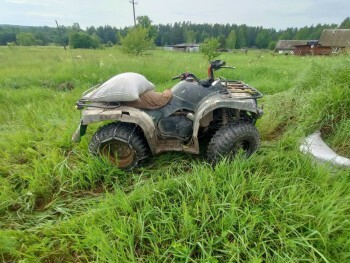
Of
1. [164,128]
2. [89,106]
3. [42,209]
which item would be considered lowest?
[42,209]

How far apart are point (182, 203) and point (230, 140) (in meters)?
0.78

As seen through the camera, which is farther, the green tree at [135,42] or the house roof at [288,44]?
the house roof at [288,44]

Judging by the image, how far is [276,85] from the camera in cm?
571

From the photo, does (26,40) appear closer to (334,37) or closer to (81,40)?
(81,40)

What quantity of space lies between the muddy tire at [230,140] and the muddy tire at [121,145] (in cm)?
69

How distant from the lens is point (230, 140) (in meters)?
2.20

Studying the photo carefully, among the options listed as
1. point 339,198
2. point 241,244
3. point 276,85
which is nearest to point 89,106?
point 241,244

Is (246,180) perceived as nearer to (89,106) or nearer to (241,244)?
(241,244)

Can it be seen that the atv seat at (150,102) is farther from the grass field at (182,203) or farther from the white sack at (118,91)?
the grass field at (182,203)

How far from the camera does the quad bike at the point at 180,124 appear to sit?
7.24 ft

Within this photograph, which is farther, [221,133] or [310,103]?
[310,103]

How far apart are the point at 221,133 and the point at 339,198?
1044 millimetres

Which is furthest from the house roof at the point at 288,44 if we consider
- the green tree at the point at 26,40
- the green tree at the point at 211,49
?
the green tree at the point at 26,40

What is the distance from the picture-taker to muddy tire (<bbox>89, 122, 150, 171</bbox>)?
2268mm
